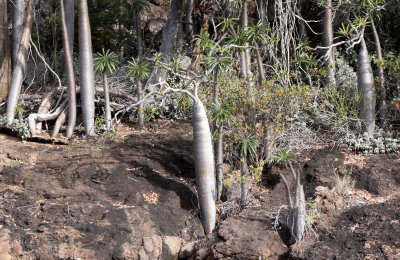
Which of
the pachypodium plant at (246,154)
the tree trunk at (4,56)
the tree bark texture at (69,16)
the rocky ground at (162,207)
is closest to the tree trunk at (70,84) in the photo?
A: the rocky ground at (162,207)

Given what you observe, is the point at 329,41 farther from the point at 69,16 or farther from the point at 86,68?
the point at 69,16

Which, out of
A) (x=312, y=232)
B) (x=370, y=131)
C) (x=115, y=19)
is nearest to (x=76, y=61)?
(x=115, y=19)

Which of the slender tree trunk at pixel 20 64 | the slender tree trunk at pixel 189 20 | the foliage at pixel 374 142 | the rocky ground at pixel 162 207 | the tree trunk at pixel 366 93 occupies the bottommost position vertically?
the rocky ground at pixel 162 207

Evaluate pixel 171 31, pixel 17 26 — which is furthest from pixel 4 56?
pixel 171 31

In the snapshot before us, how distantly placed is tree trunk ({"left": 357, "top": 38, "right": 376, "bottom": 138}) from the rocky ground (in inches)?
28.1

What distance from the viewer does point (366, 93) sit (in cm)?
924

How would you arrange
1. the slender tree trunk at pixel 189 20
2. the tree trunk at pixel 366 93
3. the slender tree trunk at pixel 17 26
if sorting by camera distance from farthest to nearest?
the slender tree trunk at pixel 189 20 → the slender tree trunk at pixel 17 26 → the tree trunk at pixel 366 93

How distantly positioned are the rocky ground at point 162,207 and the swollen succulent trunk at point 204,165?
23cm

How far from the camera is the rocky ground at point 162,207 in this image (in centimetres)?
617

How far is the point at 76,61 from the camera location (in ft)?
39.8

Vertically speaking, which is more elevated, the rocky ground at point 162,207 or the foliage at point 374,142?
the foliage at point 374,142

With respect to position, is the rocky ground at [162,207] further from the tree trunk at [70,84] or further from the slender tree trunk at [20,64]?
the slender tree trunk at [20,64]

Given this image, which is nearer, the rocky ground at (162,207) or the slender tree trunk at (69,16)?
the rocky ground at (162,207)

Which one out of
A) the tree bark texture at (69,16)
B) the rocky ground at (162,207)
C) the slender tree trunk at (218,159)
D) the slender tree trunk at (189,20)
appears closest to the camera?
the rocky ground at (162,207)
